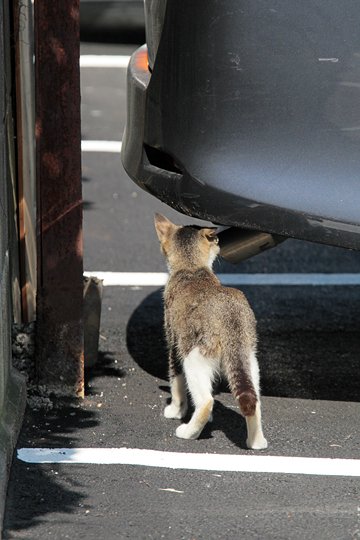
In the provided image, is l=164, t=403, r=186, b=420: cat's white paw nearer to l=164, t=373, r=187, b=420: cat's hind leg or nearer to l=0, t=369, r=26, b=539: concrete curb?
l=164, t=373, r=187, b=420: cat's hind leg

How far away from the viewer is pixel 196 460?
4547mm

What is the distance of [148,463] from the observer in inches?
177

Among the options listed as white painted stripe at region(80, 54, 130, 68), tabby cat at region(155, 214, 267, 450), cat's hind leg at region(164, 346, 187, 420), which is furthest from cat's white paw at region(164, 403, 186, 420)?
white painted stripe at region(80, 54, 130, 68)

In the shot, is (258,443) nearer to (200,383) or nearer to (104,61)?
(200,383)

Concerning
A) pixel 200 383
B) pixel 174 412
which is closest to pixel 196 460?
pixel 200 383

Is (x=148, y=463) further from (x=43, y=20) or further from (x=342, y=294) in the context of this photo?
(x=342, y=294)

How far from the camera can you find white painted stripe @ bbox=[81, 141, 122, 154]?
9688 mm

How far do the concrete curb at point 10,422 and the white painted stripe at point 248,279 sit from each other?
204cm

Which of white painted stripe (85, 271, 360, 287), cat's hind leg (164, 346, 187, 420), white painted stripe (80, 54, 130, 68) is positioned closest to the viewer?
cat's hind leg (164, 346, 187, 420)

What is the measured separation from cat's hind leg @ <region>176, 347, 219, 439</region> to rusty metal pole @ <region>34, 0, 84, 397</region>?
66 centimetres

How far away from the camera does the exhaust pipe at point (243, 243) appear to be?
516cm

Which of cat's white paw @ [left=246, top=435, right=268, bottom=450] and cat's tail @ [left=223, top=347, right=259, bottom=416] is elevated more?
cat's tail @ [left=223, top=347, right=259, bottom=416]

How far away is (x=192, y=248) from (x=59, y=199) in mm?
658

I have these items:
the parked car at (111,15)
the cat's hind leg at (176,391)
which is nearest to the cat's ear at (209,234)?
the cat's hind leg at (176,391)
